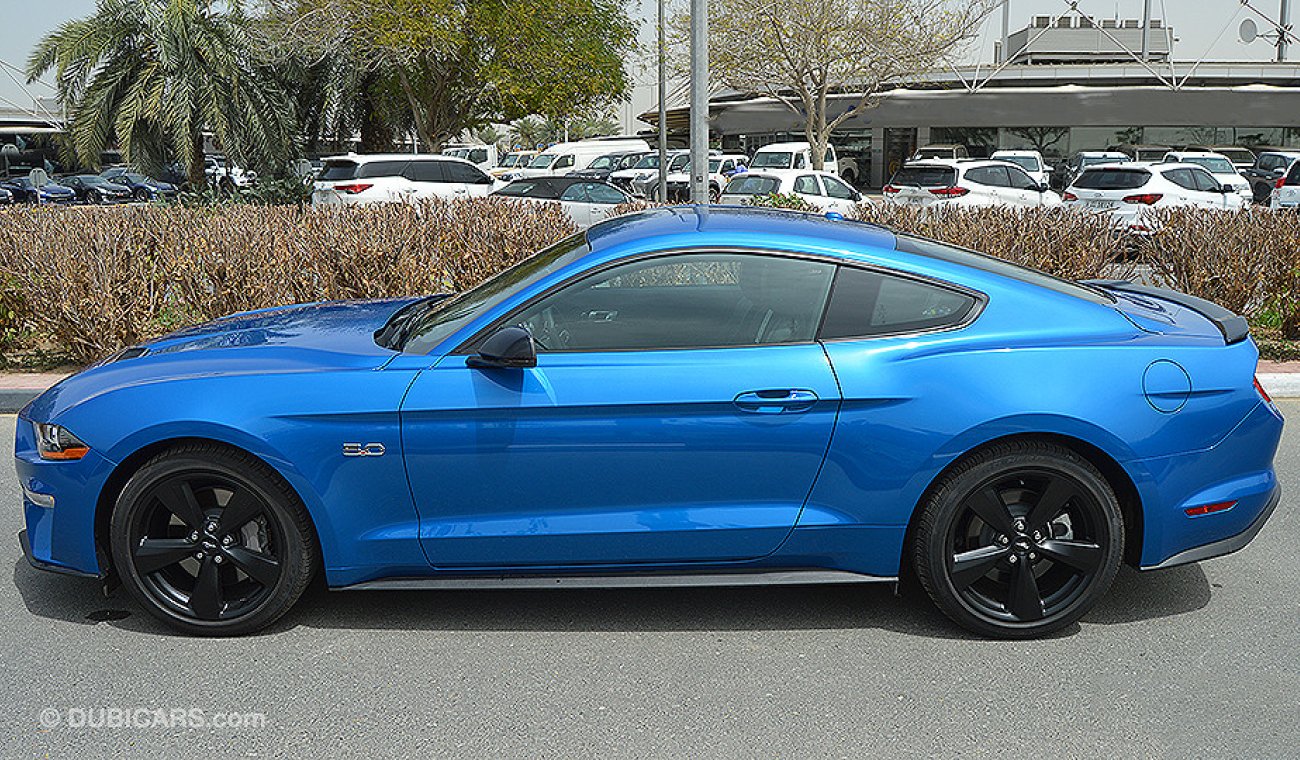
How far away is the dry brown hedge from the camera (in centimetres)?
877

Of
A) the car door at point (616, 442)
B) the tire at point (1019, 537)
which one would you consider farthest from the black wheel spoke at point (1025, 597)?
the car door at point (616, 442)

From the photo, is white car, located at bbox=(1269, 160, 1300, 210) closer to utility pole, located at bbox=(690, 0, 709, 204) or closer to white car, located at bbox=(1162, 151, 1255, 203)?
white car, located at bbox=(1162, 151, 1255, 203)

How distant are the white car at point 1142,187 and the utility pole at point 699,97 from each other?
33.1 ft

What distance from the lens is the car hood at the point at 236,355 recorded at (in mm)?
4375

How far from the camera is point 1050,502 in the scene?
4.30m

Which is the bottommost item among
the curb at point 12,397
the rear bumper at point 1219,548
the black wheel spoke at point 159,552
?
the curb at point 12,397

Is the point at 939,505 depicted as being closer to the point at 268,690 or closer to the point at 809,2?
the point at 268,690

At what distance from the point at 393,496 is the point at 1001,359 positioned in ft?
7.17

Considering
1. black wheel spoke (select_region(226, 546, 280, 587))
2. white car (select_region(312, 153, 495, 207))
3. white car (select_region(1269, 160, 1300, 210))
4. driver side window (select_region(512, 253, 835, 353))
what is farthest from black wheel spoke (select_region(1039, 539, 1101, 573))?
white car (select_region(1269, 160, 1300, 210))

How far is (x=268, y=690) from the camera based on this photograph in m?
4.00

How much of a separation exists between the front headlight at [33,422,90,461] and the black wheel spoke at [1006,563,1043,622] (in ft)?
10.9

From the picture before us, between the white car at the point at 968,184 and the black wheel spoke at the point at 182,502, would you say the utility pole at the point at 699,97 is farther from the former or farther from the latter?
the white car at the point at 968,184

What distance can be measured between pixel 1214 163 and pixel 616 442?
30.8 m

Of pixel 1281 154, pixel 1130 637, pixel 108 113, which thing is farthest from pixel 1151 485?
pixel 1281 154
